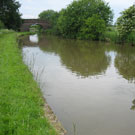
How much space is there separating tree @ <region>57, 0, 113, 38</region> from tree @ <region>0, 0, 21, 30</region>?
11.2 meters

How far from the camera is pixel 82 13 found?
38156 mm

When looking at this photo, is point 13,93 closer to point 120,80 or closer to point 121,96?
point 121,96

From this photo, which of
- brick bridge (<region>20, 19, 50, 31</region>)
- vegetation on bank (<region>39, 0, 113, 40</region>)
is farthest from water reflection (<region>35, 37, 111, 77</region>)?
brick bridge (<region>20, 19, 50, 31</region>)

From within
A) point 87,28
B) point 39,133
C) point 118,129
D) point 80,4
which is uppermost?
point 80,4

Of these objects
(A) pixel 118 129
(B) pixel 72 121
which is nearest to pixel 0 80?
(B) pixel 72 121

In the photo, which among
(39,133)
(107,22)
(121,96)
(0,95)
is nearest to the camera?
(39,133)

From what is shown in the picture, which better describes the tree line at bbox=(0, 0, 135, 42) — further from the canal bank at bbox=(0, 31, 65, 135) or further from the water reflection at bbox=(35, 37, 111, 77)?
the canal bank at bbox=(0, 31, 65, 135)

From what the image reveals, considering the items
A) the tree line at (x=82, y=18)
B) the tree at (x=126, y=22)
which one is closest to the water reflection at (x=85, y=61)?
the tree at (x=126, y=22)

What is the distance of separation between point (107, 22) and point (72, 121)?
35.7 meters

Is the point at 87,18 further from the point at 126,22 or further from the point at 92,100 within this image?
the point at 92,100

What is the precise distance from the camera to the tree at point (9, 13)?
127ft

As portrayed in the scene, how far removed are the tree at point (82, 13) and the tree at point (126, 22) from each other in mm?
9710

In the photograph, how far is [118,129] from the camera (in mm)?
4676

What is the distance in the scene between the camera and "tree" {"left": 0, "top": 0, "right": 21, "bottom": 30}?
127 ft
